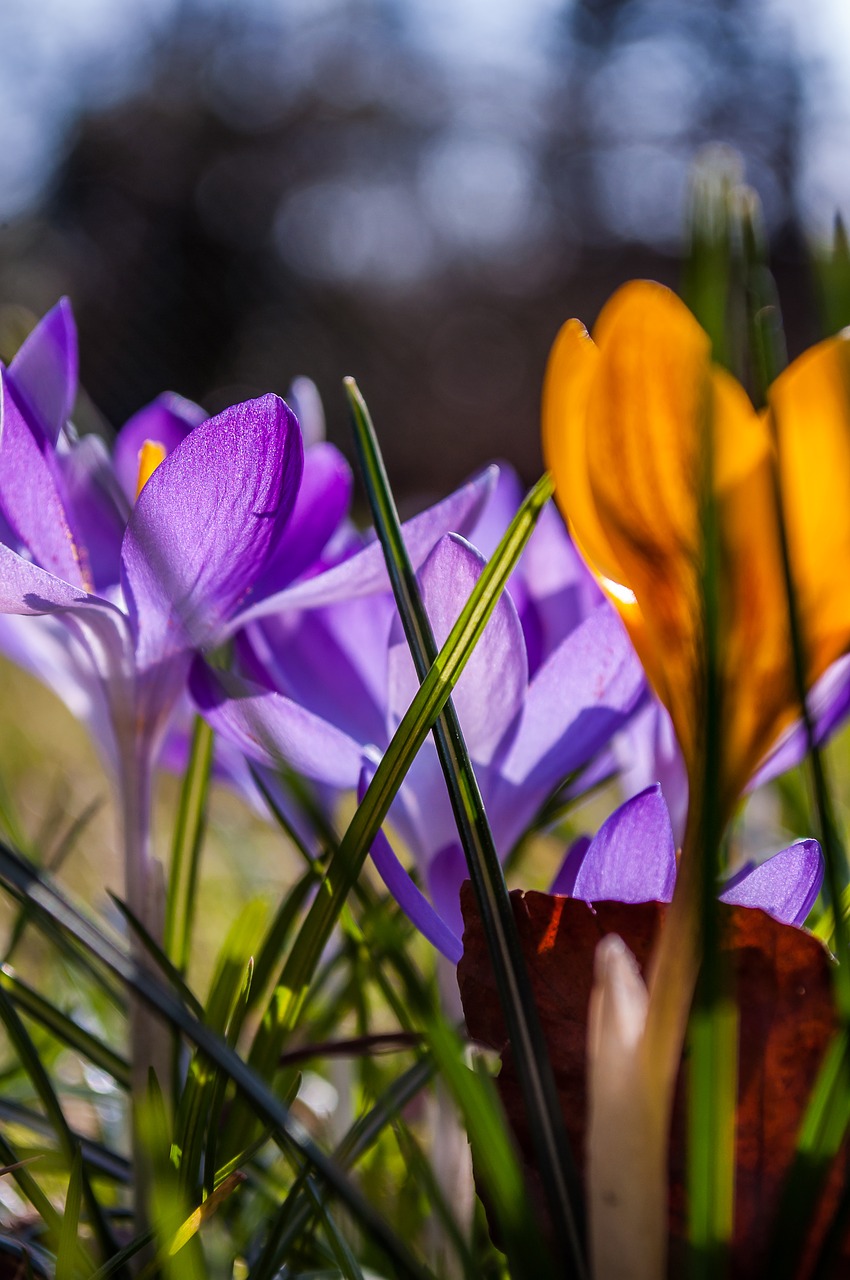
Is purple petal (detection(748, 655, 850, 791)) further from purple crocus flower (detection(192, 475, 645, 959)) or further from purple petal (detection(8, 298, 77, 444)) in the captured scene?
purple petal (detection(8, 298, 77, 444))

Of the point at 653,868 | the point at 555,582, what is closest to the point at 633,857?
the point at 653,868

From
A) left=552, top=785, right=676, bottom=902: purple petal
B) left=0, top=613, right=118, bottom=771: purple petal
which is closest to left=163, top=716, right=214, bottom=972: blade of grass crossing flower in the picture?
left=0, top=613, right=118, bottom=771: purple petal

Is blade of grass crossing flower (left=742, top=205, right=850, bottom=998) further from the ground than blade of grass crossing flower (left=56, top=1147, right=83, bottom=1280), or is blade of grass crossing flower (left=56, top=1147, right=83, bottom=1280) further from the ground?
blade of grass crossing flower (left=742, top=205, right=850, bottom=998)

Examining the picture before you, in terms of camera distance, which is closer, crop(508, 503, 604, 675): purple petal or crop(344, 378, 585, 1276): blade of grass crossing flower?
crop(344, 378, 585, 1276): blade of grass crossing flower

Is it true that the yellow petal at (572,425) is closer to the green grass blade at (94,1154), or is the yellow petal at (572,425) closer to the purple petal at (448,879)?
the purple petal at (448,879)

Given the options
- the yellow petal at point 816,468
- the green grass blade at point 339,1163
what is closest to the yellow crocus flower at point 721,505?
the yellow petal at point 816,468

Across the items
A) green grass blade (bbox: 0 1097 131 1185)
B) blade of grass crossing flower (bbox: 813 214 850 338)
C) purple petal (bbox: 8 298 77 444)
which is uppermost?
blade of grass crossing flower (bbox: 813 214 850 338)

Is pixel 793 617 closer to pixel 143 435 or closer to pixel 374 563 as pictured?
pixel 374 563
